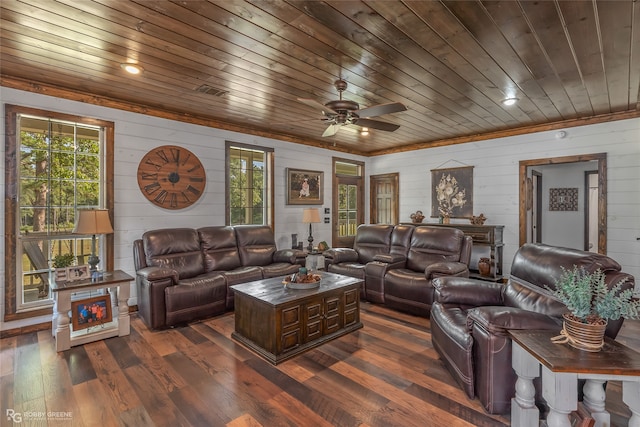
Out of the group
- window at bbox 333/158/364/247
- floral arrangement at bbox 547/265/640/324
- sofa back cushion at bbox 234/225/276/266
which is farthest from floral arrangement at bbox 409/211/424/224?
floral arrangement at bbox 547/265/640/324

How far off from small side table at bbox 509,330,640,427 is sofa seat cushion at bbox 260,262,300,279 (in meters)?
3.02

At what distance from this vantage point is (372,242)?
16.6ft

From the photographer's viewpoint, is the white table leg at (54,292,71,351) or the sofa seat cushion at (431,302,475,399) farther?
the white table leg at (54,292,71,351)

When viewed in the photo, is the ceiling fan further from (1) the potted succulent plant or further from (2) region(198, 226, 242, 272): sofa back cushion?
(2) region(198, 226, 242, 272): sofa back cushion

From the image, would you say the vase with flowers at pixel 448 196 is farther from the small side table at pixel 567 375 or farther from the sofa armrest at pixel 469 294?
the small side table at pixel 567 375

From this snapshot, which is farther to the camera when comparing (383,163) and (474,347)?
(383,163)

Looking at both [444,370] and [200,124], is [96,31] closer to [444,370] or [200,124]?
[200,124]

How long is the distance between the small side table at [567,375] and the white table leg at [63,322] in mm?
3759

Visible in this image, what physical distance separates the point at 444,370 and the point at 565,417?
3.50 ft

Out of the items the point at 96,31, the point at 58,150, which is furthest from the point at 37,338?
the point at 96,31

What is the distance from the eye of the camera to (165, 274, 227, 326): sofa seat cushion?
11.3 feet

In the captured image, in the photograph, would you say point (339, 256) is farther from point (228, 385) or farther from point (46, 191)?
point (46, 191)

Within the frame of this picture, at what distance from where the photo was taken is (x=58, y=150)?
3.62 meters

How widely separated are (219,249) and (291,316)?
2.03 meters
